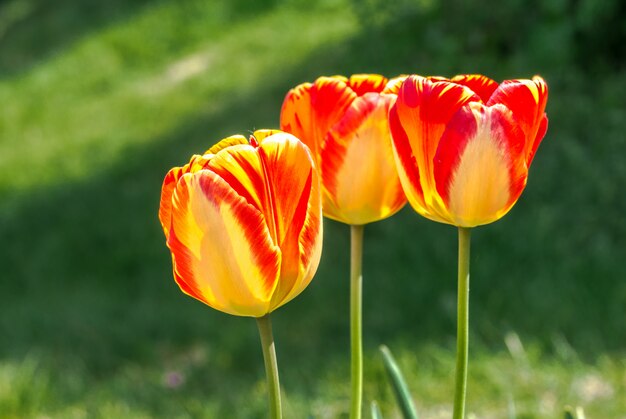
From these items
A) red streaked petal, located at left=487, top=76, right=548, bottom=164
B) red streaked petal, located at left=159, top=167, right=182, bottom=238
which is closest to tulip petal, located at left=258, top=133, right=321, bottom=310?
red streaked petal, located at left=159, top=167, right=182, bottom=238

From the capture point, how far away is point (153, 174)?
5457mm

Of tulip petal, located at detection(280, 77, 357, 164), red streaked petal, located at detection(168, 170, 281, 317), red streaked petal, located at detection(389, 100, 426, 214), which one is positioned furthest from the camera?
tulip petal, located at detection(280, 77, 357, 164)

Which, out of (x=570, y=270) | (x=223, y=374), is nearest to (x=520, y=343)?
(x=570, y=270)

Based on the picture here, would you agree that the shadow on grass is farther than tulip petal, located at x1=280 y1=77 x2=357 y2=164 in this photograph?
Yes

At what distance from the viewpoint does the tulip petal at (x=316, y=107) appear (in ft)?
3.76

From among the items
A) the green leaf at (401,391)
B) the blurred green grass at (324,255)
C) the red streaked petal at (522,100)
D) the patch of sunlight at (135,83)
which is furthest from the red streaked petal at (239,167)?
the patch of sunlight at (135,83)

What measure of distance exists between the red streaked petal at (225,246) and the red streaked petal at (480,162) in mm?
209

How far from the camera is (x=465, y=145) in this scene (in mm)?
1008

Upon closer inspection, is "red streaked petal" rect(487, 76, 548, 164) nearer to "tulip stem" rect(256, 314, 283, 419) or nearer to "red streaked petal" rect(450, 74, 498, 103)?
"red streaked petal" rect(450, 74, 498, 103)

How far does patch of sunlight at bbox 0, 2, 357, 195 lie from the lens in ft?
19.9

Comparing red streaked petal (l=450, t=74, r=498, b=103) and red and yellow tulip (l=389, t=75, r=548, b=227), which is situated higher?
red streaked petal (l=450, t=74, r=498, b=103)

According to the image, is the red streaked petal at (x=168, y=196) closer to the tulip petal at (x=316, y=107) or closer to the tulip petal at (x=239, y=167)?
the tulip petal at (x=239, y=167)

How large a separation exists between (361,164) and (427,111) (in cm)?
13

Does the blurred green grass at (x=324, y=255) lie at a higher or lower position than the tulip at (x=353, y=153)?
lower
